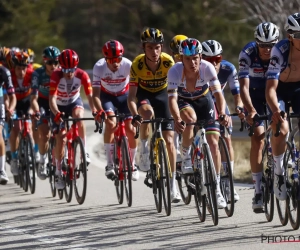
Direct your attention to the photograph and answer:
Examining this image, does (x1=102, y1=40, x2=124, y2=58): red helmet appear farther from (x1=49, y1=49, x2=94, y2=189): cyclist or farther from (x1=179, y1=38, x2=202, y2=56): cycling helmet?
(x1=179, y1=38, x2=202, y2=56): cycling helmet

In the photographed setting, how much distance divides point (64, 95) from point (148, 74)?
1888 mm

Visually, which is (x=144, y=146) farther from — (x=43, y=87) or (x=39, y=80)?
(x=43, y=87)

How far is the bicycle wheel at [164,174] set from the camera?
35.1 feet

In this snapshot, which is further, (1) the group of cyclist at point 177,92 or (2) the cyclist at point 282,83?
(1) the group of cyclist at point 177,92

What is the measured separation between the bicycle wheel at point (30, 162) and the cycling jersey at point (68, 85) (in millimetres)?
1125

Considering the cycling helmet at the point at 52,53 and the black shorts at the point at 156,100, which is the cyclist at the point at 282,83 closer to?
the black shorts at the point at 156,100

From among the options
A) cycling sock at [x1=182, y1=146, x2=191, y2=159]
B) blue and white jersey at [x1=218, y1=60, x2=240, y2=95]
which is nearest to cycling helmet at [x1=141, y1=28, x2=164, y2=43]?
blue and white jersey at [x1=218, y1=60, x2=240, y2=95]

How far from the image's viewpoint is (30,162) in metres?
14.1

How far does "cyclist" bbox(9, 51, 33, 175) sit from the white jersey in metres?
2.58

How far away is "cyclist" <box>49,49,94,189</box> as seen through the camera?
496 inches

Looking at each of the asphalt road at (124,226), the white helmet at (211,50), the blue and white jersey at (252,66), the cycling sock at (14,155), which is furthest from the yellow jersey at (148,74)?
the cycling sock at (14,155)

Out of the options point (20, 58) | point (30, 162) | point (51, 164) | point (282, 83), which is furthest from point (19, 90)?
point (282, 83)

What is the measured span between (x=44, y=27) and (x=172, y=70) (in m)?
35.6

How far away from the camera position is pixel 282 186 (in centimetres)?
920
